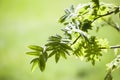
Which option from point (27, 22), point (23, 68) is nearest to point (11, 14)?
point (27, 22)

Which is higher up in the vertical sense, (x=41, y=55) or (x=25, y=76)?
(x=41, y=55)

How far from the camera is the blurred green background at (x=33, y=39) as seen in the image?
2.04 meters

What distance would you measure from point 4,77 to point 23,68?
17cm

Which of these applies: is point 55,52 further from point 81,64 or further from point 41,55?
point 81,64

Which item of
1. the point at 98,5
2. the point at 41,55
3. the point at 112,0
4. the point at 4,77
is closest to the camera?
the point at 41,55

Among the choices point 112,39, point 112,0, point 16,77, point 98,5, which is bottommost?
point 16,77

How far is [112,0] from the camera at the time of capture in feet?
7.09

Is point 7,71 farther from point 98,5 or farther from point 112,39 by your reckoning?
point 98,5

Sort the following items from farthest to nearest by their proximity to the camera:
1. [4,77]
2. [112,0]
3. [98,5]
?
[112,0], [4,77], [98,5]

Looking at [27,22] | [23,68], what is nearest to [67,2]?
[27,22]

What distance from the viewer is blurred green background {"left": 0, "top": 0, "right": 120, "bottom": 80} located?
2039 millimetres

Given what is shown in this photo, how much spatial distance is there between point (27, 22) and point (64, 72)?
543 mm

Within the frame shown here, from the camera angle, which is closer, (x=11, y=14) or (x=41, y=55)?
(x=41, y=55)

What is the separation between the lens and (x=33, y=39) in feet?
6.91
